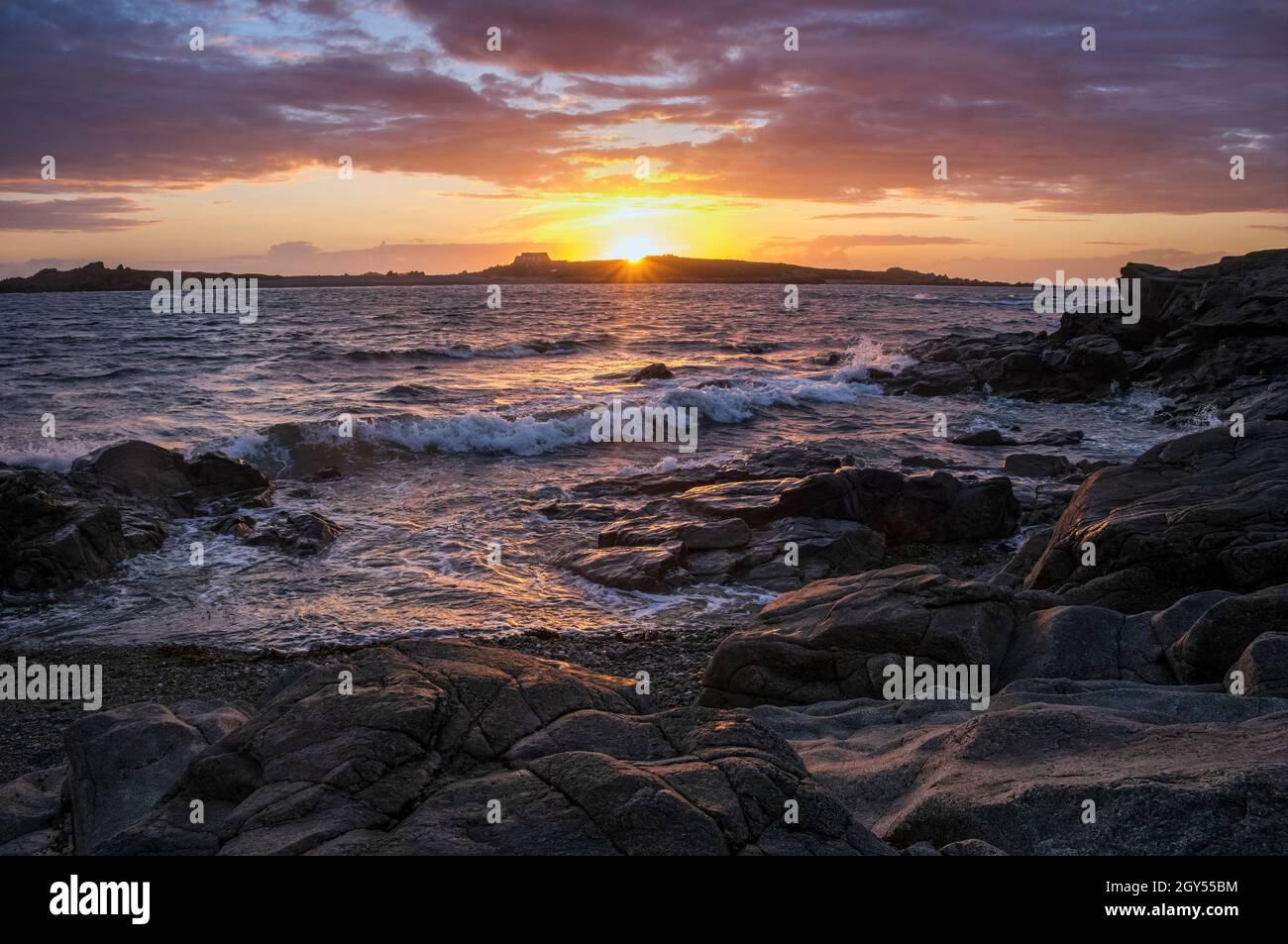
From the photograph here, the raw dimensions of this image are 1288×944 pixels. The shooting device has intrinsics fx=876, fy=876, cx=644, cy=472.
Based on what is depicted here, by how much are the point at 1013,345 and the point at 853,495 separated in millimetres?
29870

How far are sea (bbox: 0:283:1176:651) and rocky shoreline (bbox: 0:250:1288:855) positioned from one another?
94cm

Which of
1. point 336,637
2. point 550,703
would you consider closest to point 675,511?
point 336,637

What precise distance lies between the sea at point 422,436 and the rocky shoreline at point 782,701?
36.9 inches

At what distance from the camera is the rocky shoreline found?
14.2 ft

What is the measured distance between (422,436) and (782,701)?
1905cm

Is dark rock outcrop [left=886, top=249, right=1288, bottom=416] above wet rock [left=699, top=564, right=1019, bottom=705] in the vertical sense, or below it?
above

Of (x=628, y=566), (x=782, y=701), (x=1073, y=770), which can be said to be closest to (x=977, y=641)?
(x=782, y=701)

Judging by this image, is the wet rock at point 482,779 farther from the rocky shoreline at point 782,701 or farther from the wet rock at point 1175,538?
the wet rock at point 1175,538

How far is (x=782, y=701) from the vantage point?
870 cm

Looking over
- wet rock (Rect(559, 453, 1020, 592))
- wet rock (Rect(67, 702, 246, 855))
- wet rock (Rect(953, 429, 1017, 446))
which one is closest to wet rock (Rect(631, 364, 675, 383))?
wet rock (Rect(953, 429, 1017, 446))

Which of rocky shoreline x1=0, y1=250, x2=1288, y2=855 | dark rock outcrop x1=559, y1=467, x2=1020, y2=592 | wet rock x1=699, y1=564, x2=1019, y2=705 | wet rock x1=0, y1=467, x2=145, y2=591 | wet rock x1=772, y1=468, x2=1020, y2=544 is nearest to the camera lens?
rocky shoreline x1=0, y1=250, x2=1288, y2=855

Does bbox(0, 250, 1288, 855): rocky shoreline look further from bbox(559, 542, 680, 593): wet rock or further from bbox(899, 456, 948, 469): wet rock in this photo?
bbox(899, 456, 948, 469): wet rock

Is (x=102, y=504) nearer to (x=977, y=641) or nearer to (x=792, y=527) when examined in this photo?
(x=792, y=527)

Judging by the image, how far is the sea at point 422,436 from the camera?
12.8 meters
